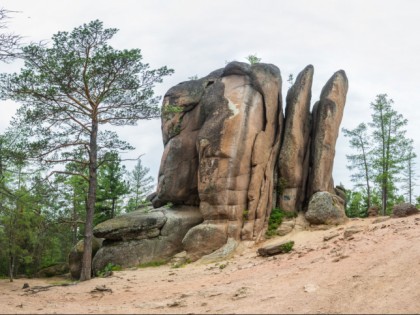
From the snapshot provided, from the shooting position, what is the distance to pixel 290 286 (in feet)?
35.0

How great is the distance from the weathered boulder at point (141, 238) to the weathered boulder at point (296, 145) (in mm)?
5674

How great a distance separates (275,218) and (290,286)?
39.2 feet

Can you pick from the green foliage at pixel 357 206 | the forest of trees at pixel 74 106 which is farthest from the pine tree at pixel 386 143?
the forest of trees at pixel 74 106

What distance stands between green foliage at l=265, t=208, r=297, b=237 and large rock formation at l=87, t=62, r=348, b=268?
329mm

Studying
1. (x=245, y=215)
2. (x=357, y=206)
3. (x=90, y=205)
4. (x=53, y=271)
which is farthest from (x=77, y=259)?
(x=357, y=206)

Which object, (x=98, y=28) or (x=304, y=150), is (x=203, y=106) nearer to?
(x=304, y=150)

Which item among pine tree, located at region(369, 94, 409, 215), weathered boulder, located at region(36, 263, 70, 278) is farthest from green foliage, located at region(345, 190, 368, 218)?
weathered boulder, located at region(36, 263, 70, 278)

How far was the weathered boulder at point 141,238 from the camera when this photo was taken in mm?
21156

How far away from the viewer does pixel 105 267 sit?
2100cm

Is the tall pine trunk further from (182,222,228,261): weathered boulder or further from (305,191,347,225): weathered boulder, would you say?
(305,191,347,225): weathered boulder

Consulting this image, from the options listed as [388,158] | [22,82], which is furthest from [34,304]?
[388,158]

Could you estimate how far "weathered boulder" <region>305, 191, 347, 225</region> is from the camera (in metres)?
21.4

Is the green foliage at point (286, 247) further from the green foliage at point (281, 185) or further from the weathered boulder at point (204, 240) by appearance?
the green foliage at point (281, 185)

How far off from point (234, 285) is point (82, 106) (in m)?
11.3
